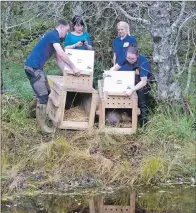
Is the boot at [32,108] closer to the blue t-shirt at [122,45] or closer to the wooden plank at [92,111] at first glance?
the wooden plank at [92,111]

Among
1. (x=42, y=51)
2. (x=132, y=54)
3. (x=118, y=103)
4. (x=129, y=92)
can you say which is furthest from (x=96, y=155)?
(x=42, y=51)

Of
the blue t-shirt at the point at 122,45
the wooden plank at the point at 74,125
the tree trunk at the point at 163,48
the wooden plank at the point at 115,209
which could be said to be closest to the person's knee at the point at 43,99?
the wooden plank at the point at 74,125

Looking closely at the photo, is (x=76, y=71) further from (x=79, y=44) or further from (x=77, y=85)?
(x=79, y=44)

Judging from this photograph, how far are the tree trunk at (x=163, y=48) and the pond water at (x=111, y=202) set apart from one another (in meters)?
1.91

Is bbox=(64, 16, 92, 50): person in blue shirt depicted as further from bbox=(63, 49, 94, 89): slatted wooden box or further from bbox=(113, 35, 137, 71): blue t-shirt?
bbox=(63, 49, 94, 89): slatted wooden box

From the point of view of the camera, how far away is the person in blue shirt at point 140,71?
26.6ft

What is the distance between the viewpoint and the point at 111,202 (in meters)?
6.64

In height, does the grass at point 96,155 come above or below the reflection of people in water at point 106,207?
above

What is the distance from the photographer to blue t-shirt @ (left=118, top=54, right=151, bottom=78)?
8.12 meters

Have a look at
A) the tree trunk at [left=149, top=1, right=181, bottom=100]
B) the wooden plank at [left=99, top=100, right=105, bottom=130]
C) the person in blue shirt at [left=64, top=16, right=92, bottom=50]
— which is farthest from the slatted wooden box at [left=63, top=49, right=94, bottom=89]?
the tree trunk at [left=149, top=1, right=181, bottom=100]

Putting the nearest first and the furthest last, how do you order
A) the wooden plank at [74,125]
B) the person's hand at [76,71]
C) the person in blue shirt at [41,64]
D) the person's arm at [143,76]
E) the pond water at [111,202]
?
the pond water at [111,202] < the person's hand at [76,71] < the person's arm at [143,76] < the wooden plank at [74,125] < the person in blue shirt at [41,64]

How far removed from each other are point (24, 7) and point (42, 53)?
96.0 inches

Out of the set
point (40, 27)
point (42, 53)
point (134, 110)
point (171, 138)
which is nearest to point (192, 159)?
point (171, 138)

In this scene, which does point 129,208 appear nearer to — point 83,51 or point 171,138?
point 171,138
